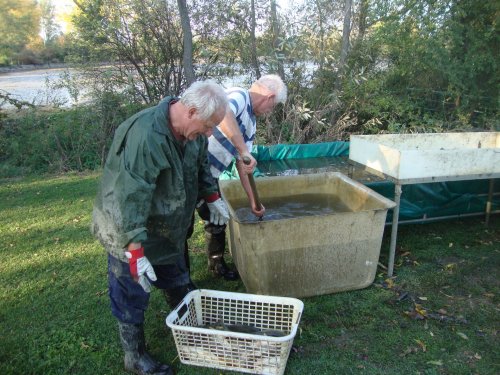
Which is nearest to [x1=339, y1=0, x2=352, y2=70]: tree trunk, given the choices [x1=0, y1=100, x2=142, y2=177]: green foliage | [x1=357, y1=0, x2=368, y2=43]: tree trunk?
[x1=357, y1=0, x2=368, y2=43]: tree trunk

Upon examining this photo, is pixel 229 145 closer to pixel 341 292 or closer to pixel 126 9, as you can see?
pixel 341 292

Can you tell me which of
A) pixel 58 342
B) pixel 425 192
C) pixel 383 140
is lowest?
pixel 58 342

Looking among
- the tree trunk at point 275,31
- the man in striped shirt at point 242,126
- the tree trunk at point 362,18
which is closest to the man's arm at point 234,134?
the man in striped shirt at point 242,126

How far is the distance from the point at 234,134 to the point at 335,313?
1.50m

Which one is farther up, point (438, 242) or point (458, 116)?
point (458, 116)

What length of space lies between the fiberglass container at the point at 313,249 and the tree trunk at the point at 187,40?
491 centimetres

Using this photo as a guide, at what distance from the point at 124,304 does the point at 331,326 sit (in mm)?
1425

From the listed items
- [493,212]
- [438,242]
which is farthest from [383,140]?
[493,212]

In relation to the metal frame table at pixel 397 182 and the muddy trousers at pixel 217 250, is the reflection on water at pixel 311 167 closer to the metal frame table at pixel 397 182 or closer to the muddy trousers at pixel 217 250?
the metal frame table at pixel 397 182

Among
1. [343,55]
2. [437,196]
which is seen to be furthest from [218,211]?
[343,55]

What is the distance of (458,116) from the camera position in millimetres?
7570

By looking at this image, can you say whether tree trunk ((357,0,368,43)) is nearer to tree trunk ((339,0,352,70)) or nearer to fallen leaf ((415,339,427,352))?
tree trunk ((339,0,352,70))

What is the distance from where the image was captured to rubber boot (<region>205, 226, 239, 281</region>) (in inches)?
129

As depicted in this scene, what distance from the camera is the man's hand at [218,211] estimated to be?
278 cm
